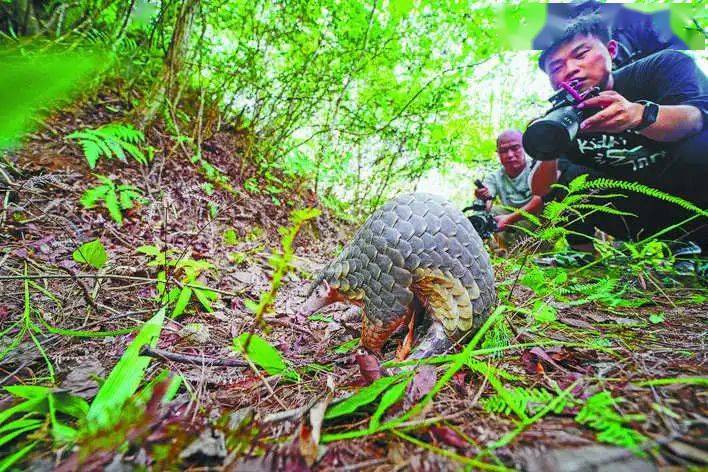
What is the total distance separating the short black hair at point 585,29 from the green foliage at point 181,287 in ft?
8.96

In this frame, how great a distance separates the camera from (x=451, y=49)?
4.07 m

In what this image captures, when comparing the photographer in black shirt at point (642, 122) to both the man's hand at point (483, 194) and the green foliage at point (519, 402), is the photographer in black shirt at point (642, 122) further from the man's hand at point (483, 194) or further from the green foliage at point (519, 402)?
the green foliage at point (519, 402)

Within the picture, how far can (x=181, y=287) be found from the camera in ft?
4.60

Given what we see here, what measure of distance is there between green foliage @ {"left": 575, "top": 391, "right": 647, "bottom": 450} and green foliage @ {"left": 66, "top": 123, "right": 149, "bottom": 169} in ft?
8.98

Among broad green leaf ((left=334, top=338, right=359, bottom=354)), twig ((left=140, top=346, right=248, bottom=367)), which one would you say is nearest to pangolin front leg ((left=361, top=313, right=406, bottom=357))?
broad green leaf ((left=334, top=338, right=359, bottom=354))

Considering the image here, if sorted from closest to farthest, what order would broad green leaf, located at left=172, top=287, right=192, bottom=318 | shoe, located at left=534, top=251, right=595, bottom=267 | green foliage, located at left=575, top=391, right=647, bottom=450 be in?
1. green foliage, located at left=575, top=391, right=647, bottom=450
2. broad green leaf, located at left=172, top=287, right=192, bottom=318
3. shoe, located at left=534, top=251, right=595, bottom=267

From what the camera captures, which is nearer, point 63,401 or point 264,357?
point 63,401

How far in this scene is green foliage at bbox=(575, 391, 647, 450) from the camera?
0.58 m

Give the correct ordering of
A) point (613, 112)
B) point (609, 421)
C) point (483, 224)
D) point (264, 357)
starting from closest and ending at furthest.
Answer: point (609, 421)
point (264, 357)
point (613, 112)
point (483, 224)

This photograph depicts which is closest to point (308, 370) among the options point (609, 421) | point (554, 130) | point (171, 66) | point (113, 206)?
point (609, 421)

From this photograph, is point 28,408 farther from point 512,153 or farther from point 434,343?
point 512,153

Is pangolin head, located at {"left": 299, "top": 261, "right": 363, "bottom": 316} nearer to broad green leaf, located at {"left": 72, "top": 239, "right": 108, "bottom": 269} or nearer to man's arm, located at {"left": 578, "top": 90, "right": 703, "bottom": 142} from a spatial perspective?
broad green leaf, located at {"left": 72, "top": 239, "right": 108, "bottom": 269}

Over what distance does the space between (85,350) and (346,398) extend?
3.56 feet

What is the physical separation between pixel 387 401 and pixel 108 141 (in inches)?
106
